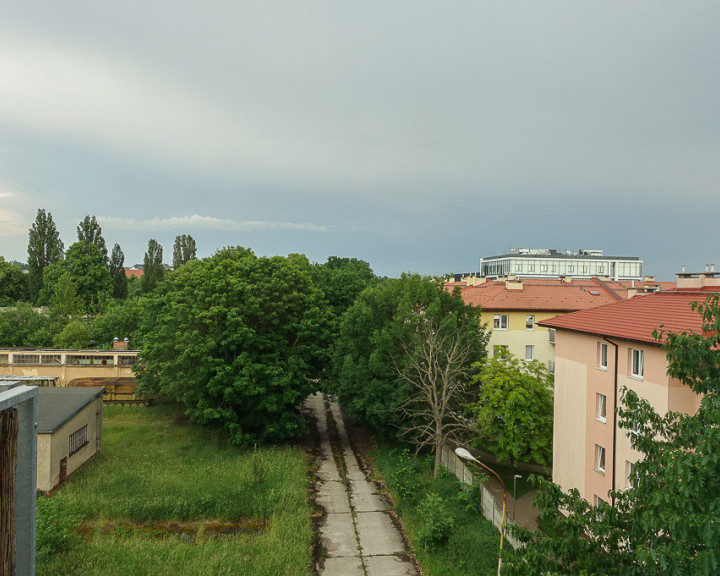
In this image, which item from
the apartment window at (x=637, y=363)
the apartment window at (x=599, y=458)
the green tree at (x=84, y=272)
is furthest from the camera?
the green tree at (x=84, y=272)

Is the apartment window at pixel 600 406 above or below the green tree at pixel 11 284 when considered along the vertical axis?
below

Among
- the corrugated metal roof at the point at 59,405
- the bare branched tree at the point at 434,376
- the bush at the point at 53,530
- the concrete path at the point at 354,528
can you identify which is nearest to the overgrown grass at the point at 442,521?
the concrete path at the point at 354,528

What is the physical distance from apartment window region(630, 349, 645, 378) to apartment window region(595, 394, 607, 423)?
2429mm

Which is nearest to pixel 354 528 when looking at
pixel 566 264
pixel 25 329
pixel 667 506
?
pixel 667 506

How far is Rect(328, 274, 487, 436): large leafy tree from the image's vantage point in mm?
28297

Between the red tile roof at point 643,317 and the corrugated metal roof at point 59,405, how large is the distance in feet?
78.0

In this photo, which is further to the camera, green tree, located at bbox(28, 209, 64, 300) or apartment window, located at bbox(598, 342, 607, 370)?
green tree, located at bbox(28, 209, 64, 300)

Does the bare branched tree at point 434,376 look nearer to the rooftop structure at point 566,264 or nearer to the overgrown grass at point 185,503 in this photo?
the overgrown grass at point 185,503

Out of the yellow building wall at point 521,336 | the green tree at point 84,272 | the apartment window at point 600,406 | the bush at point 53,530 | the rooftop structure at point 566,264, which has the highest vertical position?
the rooftop structure at point 566,264

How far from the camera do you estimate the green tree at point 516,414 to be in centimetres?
2422

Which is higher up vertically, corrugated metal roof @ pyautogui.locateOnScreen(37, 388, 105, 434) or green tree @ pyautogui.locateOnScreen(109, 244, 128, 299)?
green tree @ pyautogui.locateOnScreen(109, 244, 128, 299)

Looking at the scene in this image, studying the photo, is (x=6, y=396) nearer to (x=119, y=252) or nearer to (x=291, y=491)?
(x=291, y=491)

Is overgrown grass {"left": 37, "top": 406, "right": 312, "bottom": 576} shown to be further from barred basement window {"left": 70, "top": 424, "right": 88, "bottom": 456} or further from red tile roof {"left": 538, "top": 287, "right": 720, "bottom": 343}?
red tile roof {"left": 538, "top": 287, "right": 720, "bottom": 343}

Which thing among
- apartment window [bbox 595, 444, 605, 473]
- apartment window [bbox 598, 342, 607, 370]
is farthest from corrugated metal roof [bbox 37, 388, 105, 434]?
apartment window [bbox 598, 342, 607, 370]
